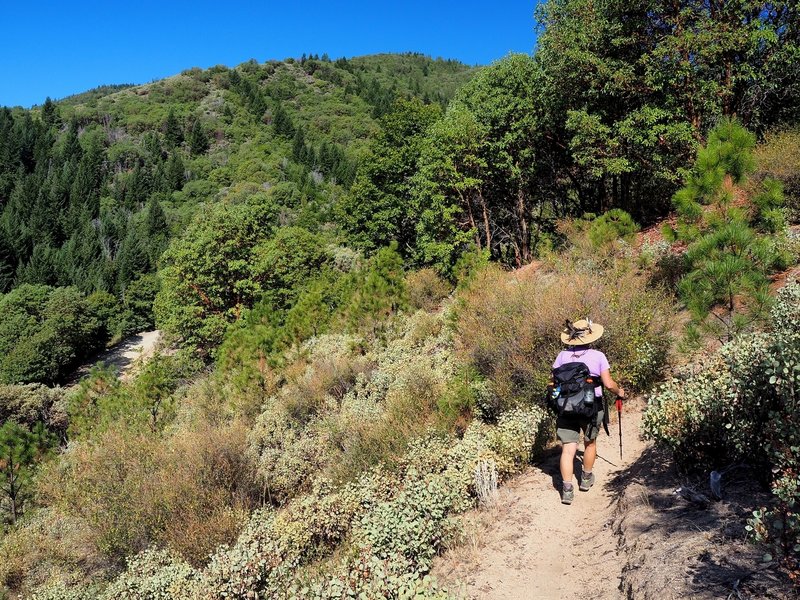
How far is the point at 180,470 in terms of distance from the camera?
6.23 meters

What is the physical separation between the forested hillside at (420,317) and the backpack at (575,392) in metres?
1.02

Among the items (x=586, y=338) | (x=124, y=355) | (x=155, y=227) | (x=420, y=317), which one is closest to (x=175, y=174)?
(x=155, y=227)

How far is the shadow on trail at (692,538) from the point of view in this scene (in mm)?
2579

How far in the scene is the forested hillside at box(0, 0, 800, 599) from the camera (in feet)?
16.6

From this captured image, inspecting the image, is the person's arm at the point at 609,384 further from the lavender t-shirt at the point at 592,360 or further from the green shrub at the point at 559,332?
the green shrub at the point at 559,332

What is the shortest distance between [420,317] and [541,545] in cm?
804

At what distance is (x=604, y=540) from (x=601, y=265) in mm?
5794

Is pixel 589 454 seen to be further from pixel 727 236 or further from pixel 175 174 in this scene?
pixel 175 174

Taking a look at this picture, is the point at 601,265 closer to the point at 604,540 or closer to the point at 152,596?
the point at 604,540

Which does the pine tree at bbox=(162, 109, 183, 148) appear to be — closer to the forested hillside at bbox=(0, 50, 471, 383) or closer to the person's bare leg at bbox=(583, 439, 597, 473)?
the forested hillside at bbox=(0, 50, 471, 383)

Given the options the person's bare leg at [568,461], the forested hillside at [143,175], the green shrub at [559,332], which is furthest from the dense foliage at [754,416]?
the forested hillside at [143,175]

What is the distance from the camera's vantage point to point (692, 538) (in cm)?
309

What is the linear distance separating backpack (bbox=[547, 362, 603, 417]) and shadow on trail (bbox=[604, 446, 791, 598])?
745 mm

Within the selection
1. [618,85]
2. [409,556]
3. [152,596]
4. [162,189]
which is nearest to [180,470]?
[152,596]
